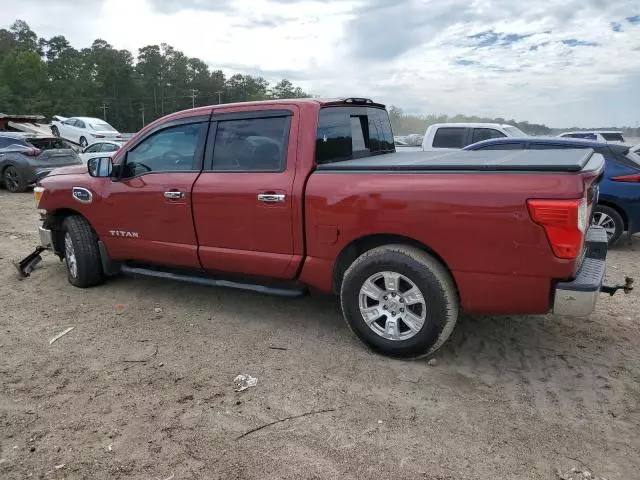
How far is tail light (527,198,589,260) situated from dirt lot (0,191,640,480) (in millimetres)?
956

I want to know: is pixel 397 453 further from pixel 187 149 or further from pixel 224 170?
pixel 187 149

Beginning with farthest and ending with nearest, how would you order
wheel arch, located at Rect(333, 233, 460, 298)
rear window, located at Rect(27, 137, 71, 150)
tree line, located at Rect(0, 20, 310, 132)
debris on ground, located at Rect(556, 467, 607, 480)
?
tree line, located at Rect(0, 20, 310, 132)
rear window, located at Rect(27, 137, 71, 150)
wheel arch, located at Rect(333, 233, 460, 298)
debris on ground, located at Rect(556, 467, 607, 480)

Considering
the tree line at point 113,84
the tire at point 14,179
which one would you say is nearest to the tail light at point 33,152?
the tire at point 14,179

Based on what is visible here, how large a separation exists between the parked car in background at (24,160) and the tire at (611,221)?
42.2ft

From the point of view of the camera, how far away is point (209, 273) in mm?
4695

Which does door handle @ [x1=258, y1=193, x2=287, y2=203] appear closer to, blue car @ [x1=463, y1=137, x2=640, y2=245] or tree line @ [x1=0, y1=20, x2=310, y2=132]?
blue car @ [x1=463, y1=137, x2=640, y2=245]

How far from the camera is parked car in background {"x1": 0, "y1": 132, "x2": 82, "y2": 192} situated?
1353 centimetres

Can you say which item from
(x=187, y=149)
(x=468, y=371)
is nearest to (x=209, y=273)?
(x=187, y=149)

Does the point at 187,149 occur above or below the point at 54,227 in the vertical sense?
above

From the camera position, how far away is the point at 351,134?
449cm

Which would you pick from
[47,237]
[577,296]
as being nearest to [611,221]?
[577,296]

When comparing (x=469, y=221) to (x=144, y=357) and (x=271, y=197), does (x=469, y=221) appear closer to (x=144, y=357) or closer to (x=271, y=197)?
(x=271, y=197)

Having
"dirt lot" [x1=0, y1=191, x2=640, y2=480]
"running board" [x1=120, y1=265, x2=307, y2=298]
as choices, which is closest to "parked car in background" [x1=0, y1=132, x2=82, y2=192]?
"dirt lot" [x1=0, y1=191, x2=640, y2=480]

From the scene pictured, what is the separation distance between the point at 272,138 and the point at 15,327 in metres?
2.79
